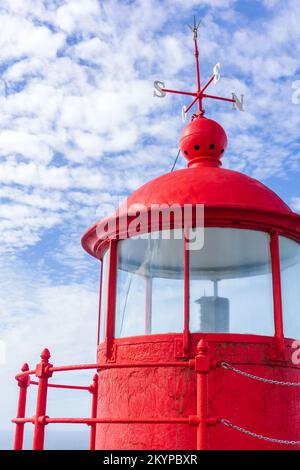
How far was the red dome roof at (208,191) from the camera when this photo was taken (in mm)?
6391

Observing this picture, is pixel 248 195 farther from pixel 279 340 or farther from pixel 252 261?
pixel 279 340

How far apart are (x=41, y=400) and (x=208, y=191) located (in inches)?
115

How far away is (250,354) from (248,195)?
1834 mm

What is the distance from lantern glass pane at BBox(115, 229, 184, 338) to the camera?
626cm

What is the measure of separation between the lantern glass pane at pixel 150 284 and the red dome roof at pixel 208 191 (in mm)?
448

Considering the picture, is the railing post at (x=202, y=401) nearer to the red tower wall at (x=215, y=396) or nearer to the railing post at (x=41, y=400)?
the red tower wall at (x=215, y=396)

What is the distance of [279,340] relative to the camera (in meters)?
6.11

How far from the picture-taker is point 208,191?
647cm

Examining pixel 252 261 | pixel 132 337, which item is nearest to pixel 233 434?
pixel 132 337

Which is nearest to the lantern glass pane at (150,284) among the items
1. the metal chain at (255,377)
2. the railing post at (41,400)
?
the metal chain at (255,377)

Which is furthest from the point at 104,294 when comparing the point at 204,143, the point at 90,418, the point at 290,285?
the point at 204,143

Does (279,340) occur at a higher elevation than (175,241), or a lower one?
lower

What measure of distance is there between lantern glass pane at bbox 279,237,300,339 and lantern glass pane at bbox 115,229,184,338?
121 centimetres
